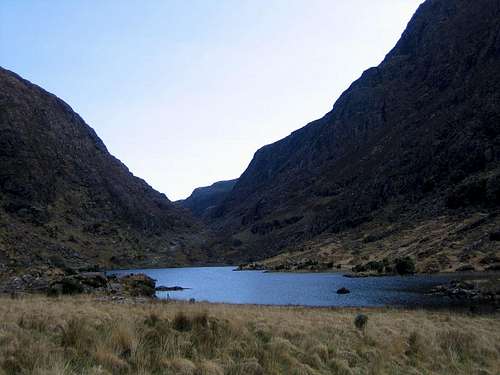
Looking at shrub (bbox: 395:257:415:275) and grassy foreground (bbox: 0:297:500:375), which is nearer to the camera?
grassy foreground (bbox: 0:297:500:375)

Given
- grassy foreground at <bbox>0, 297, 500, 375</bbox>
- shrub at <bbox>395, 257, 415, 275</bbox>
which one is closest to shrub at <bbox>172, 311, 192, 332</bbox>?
grassy foreground at <bbox>0, 297, 500, 375</bbox>

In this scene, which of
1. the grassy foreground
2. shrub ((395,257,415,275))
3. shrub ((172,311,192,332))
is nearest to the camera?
the grassy foreground

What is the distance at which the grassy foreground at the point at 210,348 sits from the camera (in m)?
10.1

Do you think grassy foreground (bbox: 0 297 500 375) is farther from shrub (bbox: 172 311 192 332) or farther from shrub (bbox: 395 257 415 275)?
shrub (bbox: 395 257 415 275)

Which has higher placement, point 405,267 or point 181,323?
point 181,323

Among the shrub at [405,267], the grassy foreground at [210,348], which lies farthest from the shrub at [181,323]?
the shrub at [405,267]

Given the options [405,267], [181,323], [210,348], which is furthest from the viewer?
[405,267]

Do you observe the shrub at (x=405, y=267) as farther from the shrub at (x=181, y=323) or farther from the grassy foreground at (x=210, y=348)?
the shrub at (x=181, y=323)

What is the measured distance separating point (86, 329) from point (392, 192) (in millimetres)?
180026

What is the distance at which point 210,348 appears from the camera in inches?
476

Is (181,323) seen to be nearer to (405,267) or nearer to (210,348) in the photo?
(210,348)

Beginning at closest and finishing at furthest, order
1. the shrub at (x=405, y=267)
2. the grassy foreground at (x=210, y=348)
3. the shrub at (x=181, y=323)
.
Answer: the grassy foreground at (x=210, y=348) < the shrub at (x=181, y=323) < the shrub at (x=405, y=267)

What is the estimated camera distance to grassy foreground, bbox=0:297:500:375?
10125 mm

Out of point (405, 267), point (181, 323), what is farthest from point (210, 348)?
point (405, 267)
